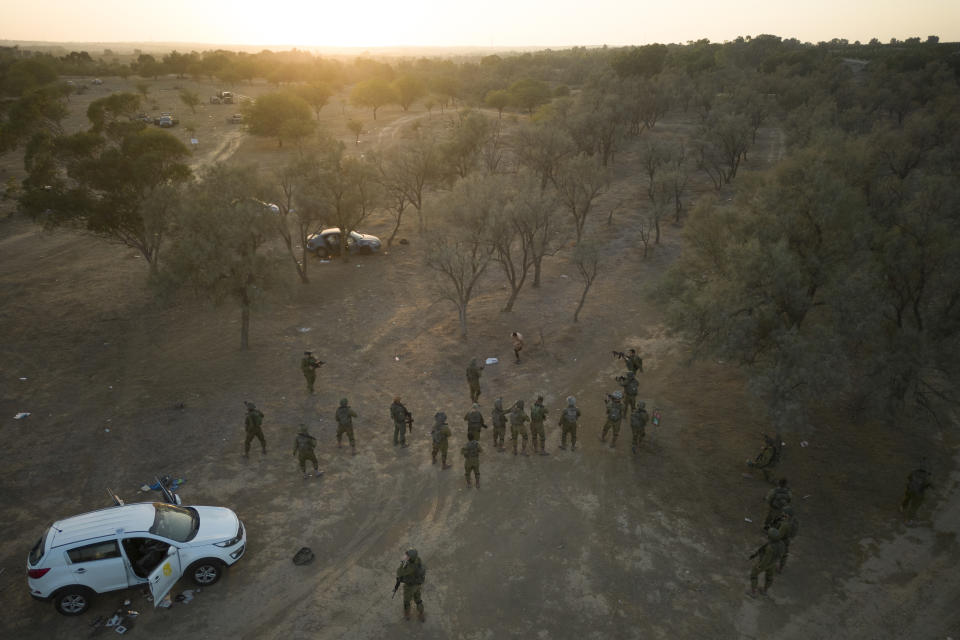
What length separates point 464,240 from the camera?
71.6 ft

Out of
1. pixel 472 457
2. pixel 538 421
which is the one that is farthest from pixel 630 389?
pixel 472 457

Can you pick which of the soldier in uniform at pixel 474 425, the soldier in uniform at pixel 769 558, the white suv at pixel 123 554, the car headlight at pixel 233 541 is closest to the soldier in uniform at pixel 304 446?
the car headlight at pixel 233 541

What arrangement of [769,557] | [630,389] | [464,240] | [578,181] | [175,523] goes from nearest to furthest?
[769,557] → [175,523] → [630,389] → [464,240] → [578,181]

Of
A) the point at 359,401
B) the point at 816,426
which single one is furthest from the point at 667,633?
the point at 359,401

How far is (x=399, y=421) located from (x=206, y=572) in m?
5.54

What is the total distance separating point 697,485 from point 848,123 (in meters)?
45.3

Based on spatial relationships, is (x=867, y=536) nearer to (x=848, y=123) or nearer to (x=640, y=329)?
(x=640, y=329)

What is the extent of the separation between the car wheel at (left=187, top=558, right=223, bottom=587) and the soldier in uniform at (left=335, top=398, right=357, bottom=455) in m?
4.44

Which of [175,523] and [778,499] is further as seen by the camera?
[778,499]

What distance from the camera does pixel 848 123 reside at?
45156 mm

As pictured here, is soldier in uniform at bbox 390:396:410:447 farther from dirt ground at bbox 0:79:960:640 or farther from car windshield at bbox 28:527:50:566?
car windshield at bbox 28:527:50:566

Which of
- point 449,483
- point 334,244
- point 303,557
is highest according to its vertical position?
point 334,244

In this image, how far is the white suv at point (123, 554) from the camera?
916cm

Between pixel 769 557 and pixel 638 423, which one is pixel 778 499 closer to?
pixel 769 557
